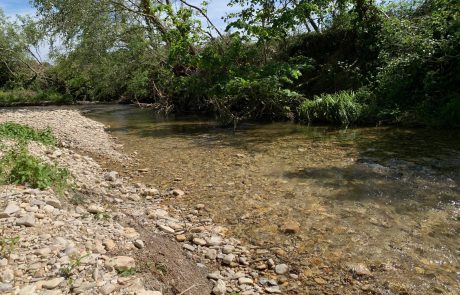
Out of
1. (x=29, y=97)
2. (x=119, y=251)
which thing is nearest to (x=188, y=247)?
(x=119, y=251)

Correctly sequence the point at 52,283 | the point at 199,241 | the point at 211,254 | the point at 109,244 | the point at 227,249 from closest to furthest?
the point at 52,283 → the point at 109,244 → the point at 211,254 → the point at 227,249 → the point at 199,241

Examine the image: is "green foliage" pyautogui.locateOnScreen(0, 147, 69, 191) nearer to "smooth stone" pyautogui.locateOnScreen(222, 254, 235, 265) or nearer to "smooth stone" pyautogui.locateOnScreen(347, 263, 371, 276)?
"smooth stone" pyautogui.locateOnScreen(222, 254, 235, 265)

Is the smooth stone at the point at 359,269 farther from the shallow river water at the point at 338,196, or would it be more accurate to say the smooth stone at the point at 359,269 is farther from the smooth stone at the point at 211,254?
the smooth stone at the point at 211,254

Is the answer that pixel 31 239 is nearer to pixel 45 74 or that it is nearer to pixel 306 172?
pixel 306 172

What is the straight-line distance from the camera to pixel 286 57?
59.4 feet

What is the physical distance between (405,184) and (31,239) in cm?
588

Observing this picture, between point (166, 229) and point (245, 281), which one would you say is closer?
point (245, 281)

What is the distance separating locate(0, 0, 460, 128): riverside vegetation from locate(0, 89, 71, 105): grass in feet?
34.0

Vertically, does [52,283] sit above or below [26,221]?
below

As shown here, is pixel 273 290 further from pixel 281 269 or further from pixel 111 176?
pixel 111 176

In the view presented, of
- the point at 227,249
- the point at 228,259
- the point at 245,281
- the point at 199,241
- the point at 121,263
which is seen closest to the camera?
the point at 121,263

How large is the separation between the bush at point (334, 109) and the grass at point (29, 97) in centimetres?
2458

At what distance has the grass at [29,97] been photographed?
31953 mm

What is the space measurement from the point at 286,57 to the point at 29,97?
26.2 meters
